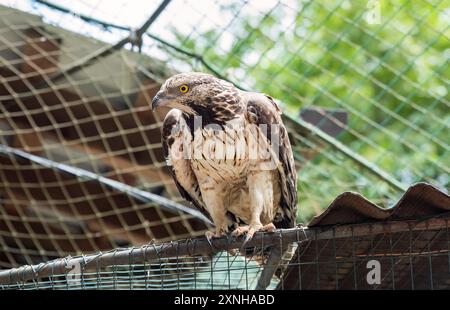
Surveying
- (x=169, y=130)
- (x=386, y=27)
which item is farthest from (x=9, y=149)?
(x=386, y=27)

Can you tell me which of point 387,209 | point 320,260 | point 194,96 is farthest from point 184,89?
point 387,209

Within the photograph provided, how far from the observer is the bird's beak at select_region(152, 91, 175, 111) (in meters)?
3.79

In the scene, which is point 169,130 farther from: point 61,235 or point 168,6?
point 61,235

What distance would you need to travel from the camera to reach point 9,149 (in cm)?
541

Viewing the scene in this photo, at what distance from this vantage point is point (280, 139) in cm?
394

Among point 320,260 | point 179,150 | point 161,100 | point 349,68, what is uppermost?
point 349,68

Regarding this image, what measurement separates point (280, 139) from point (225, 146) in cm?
34

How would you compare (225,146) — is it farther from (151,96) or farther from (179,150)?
(151,96)

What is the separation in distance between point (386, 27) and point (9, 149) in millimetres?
2916

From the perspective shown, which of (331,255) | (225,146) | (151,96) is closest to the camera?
(331,255)

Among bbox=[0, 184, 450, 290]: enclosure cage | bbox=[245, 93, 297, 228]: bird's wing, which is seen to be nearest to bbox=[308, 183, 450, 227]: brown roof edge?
bbox=[0, 184, 450, 290]: enclosure cage

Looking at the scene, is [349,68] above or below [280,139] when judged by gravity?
above

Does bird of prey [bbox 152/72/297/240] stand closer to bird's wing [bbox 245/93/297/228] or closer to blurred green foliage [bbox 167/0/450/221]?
bird's wing [bbox 245/93/297/228]

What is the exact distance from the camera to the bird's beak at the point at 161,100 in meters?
3.79
